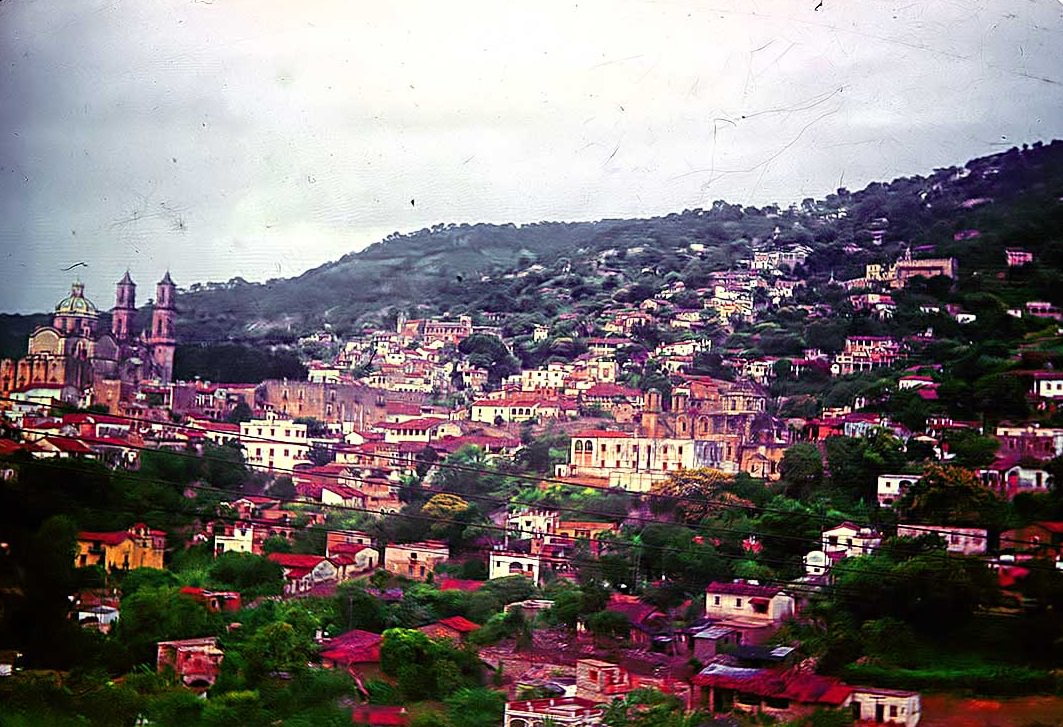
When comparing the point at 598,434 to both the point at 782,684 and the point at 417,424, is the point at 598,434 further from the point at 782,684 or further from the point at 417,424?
the point at 782,684

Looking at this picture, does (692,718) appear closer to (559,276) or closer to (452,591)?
(452,591)

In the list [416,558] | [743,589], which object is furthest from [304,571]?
[743,589]

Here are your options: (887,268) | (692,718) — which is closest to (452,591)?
(692,718)

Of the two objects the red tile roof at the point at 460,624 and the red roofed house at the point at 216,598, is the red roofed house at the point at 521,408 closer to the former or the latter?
the red tile roof at the point at 460,624

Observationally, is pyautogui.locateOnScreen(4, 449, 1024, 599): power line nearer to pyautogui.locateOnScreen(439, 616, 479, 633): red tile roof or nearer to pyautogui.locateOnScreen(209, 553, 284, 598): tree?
pyautogui.locateOnScreen(209, 553, 284, 598): tree

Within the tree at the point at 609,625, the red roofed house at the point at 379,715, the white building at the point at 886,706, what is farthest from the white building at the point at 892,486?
the red roofed house at the point at 379,715
